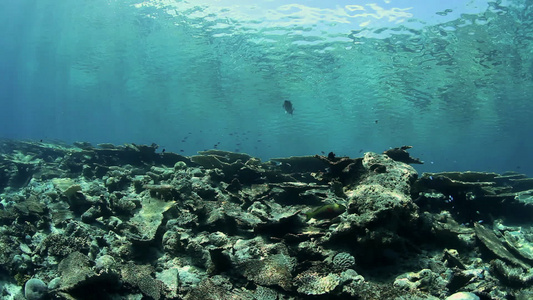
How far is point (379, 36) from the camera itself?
22.3 meters

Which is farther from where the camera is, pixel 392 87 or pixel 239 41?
pixel 392 87

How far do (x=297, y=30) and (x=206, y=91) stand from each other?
72.5 ft

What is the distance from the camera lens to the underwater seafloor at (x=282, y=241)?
143 inches

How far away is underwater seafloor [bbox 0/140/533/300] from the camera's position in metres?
3.64

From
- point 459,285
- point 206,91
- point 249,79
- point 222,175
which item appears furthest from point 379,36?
point 206,91

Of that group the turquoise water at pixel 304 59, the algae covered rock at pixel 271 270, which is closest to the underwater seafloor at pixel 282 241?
the algae covered rock at pixel 271 270

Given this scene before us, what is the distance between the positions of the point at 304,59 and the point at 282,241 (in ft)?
84.4

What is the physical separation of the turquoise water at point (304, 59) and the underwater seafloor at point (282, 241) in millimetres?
10806

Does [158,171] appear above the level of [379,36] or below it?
below

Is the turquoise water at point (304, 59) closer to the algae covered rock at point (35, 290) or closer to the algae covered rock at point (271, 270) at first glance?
the algae covered rock at point (35, 290)

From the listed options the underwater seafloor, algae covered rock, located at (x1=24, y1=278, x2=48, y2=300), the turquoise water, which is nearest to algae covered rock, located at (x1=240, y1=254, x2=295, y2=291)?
the underwater seafloor

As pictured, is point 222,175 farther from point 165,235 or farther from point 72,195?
point 72,195

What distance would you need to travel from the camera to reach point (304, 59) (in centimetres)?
2783

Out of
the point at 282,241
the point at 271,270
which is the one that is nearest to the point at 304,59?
the point at 282,241
